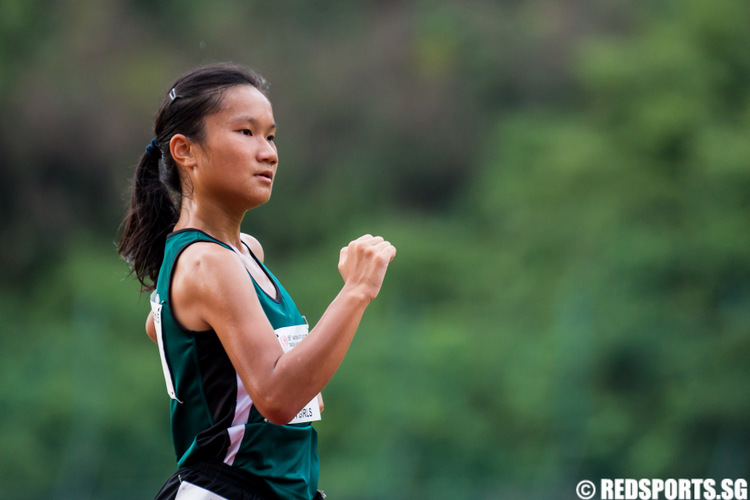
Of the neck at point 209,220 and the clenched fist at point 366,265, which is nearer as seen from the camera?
the clenched fist at point 366,265

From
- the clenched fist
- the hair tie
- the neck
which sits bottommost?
the clenched fist

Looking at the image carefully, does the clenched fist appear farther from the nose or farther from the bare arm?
the nose

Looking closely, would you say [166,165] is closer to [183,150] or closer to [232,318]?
[183,150]

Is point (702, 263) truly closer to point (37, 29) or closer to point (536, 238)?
point (536, 238)

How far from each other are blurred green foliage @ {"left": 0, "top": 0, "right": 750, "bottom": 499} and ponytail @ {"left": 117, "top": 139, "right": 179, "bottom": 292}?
45 cm

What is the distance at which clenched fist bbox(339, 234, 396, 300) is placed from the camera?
188 centimetres

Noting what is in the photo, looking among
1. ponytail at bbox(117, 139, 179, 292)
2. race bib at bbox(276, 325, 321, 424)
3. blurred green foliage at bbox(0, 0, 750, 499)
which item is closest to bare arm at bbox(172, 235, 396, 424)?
race bib at bbox(276, 325, 321, 424)

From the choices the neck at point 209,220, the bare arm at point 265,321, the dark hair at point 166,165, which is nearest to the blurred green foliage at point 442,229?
the dark hair at point 166,165

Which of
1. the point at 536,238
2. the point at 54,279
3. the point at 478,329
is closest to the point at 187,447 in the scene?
the point at 478,329

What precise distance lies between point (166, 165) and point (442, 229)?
12.9m

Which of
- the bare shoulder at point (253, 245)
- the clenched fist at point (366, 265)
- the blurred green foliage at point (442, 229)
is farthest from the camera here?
the blurred green foliage at point (442, 229)

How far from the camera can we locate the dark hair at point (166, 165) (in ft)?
6.78

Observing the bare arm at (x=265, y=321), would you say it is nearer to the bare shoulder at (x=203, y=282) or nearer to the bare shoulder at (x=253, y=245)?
the bare shoulder at (x=203, y=282)

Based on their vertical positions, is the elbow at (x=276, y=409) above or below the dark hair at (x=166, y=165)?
below
